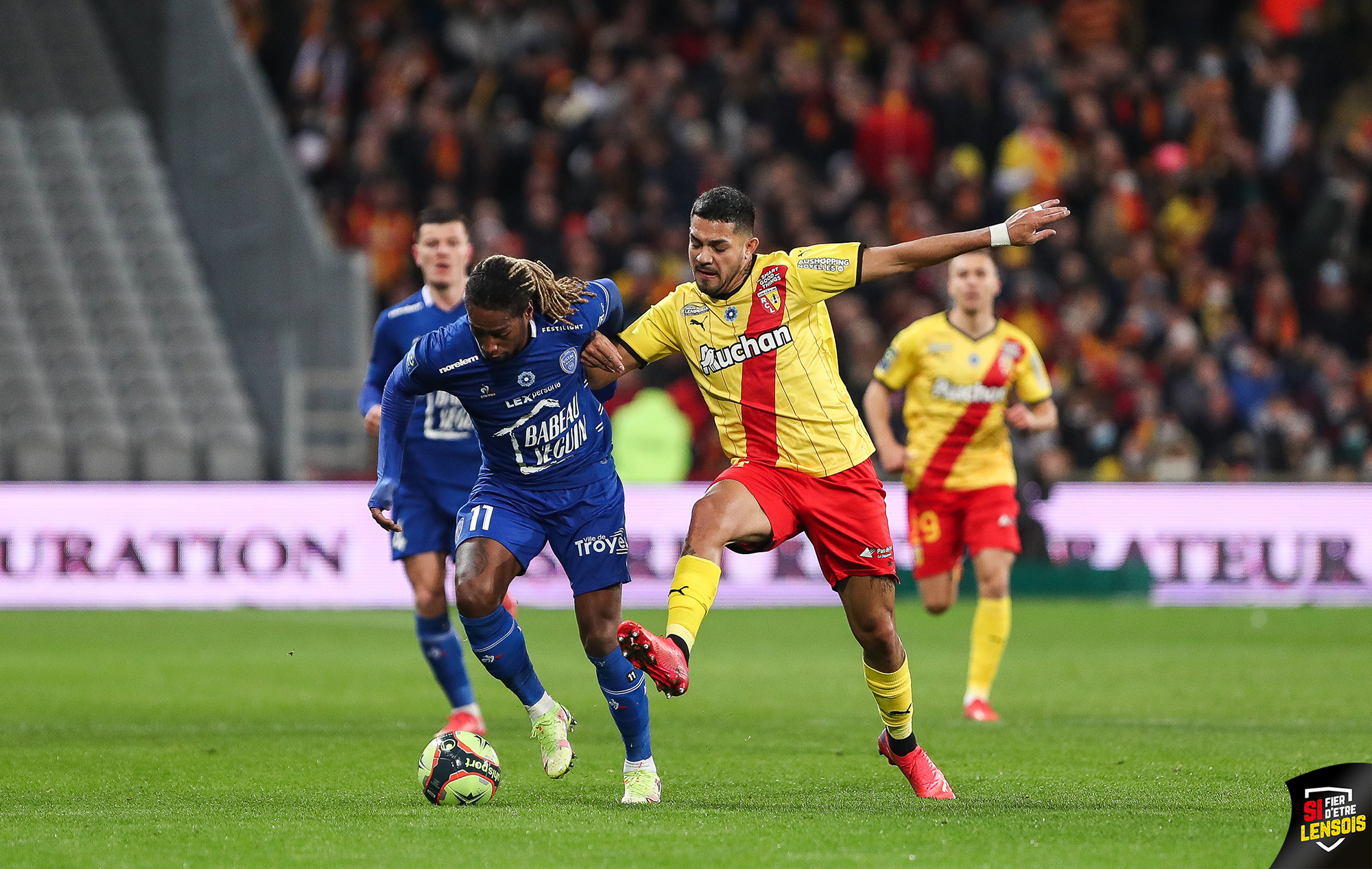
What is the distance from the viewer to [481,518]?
734cm

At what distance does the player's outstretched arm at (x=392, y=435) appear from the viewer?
758 centimetres

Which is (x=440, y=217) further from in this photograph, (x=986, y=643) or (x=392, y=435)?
(x=986, y=643)

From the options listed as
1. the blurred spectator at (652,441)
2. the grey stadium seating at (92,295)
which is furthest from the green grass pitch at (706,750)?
the grey stadium seating at (92,295)

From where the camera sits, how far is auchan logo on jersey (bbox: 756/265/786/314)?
7.46 meters

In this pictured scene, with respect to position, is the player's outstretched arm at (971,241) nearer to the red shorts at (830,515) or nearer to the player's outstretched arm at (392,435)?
the red shorts at (830,515)

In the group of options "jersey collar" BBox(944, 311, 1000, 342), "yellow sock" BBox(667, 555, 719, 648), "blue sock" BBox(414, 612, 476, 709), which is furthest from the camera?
"jersey collar" BBox(944, 311, 1000, 342)

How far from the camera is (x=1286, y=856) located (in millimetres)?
5363

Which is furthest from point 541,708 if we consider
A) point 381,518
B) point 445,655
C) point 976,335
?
point 976,335

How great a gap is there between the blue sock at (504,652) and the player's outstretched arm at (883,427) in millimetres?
3479

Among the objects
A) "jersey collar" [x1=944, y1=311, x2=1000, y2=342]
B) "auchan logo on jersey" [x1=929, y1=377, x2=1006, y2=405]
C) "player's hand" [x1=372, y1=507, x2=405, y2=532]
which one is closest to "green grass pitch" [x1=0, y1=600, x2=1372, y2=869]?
"player's hand" [x1=372, y1=507, x2=405, y2=532]

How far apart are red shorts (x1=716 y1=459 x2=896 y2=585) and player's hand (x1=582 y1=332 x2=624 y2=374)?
2.02 feet

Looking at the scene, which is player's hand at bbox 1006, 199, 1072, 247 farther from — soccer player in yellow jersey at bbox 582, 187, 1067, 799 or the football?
the football

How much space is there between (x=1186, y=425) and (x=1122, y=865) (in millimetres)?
14821

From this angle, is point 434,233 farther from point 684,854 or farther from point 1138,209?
point 1138,209
